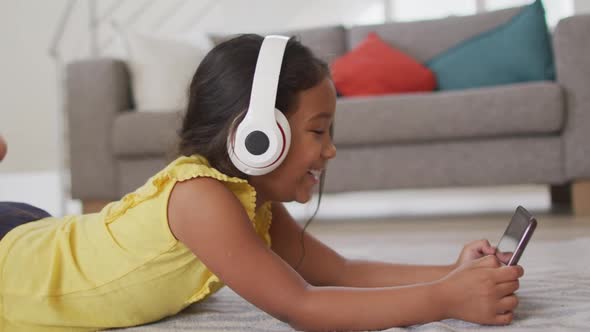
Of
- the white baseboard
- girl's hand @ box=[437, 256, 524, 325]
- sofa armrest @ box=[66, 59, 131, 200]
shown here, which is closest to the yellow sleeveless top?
girl's hand @ box=[437, 256, 524, 325]

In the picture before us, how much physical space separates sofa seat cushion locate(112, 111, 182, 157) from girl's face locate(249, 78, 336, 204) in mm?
1653

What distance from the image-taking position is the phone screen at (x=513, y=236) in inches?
34.0

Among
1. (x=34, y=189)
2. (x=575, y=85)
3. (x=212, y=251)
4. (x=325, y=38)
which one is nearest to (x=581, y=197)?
(x=575, y=85)

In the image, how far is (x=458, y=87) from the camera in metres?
2.88

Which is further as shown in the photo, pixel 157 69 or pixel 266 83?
pixel 157 69

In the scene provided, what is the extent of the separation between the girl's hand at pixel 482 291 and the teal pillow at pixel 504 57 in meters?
2.06

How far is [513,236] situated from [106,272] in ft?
1.73

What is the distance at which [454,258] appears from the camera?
5.02 ft

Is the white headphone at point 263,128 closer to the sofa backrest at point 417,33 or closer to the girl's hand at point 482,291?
the girl's hand at point 482,291

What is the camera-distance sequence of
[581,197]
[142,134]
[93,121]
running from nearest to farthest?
[581,197]
[142,134]
[93,121]

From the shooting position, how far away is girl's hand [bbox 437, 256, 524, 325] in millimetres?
802

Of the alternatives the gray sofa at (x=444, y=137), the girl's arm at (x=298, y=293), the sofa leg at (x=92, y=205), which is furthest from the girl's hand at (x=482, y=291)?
the sofa leg at (x=92, y=205)

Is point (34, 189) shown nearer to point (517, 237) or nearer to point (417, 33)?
point (417, 33)

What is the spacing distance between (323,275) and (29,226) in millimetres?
447
